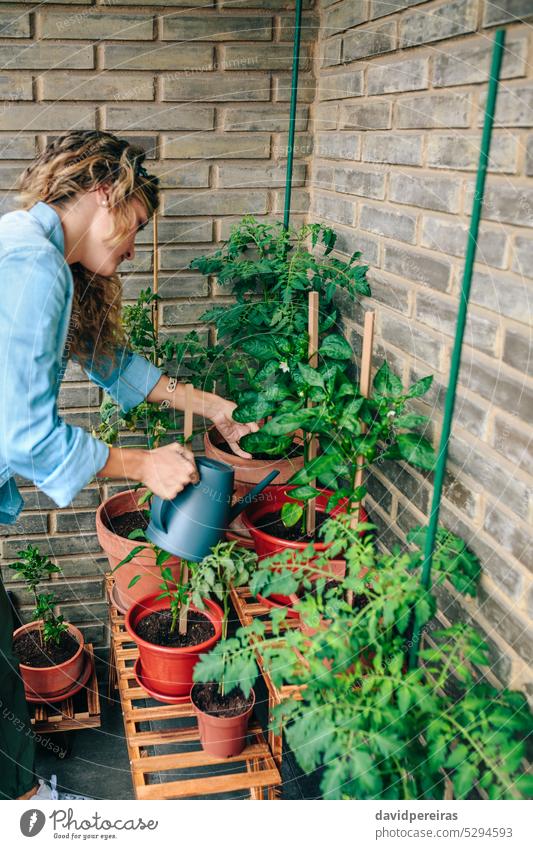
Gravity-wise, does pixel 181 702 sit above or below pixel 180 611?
below

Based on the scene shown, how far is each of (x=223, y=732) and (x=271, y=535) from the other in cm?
40

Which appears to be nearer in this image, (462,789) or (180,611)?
(462,789)

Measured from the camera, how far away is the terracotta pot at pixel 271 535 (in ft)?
5.03

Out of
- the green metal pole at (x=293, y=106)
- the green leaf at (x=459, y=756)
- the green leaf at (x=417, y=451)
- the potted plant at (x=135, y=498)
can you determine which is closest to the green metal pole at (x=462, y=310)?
the green leaf at (x=417, y=451)

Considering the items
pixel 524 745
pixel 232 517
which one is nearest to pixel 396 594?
pixel 524 745

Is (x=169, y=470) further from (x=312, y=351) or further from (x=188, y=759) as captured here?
(x=188, y=759)

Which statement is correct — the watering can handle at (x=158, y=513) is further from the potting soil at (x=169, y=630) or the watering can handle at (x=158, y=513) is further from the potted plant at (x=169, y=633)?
the potting soil at (x=169, y=630)

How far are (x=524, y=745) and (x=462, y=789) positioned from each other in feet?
0.48

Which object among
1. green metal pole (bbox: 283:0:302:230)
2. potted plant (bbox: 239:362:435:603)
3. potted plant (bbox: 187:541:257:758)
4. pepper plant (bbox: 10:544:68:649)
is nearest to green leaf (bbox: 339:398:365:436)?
potted plant (bbox: 239:362:435:603)

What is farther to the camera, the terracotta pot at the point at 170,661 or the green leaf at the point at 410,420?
the terracotta pot at the point at 170,661

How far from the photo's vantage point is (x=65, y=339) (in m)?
1.54

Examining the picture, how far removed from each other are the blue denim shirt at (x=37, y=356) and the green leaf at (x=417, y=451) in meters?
0.51

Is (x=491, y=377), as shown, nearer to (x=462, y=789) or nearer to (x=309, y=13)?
(x=462, y=789)

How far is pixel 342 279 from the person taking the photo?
175 cm
